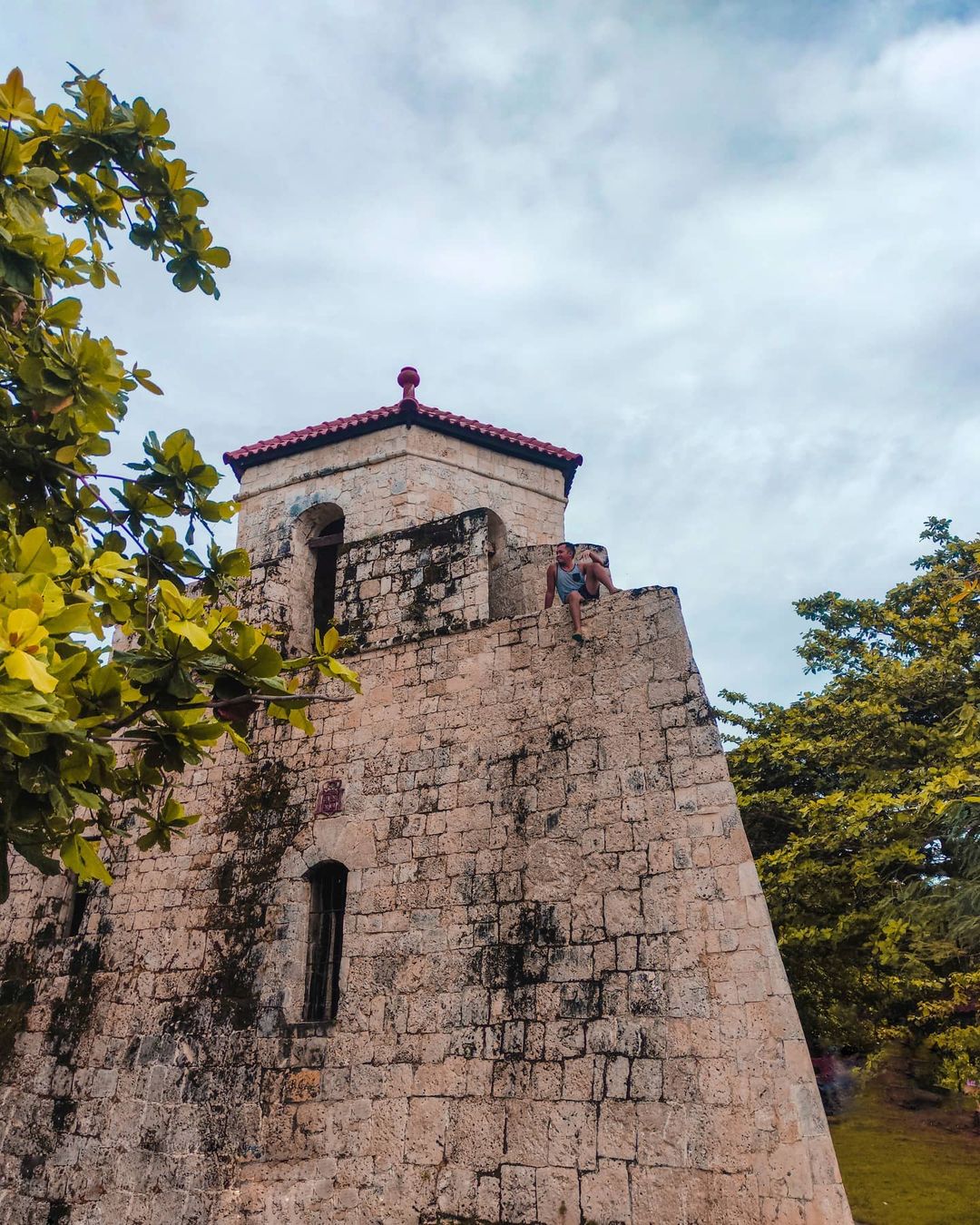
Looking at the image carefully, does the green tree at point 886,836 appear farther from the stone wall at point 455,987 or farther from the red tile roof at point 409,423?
the red tile roof at point 409,423

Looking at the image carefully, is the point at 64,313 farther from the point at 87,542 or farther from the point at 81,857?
the point at 81,857

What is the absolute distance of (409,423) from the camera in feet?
31.8

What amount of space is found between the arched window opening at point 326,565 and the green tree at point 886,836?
17.2ft

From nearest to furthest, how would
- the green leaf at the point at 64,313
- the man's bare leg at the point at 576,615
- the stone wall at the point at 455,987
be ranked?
the green leaf at the point at 64,313 → the stone wall at the point at 455,987 → the man's bare leg at the point at 576,615

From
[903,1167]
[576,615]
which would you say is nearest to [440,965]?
[576,615]

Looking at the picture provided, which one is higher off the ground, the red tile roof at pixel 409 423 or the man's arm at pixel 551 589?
the red tile roof at pixel 409 423

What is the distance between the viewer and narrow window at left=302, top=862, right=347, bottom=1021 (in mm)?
6617

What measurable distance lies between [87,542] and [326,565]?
5.56 metres

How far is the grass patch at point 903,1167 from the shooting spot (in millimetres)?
9266

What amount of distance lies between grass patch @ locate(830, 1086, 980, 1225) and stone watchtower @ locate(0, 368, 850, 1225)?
20.2ft

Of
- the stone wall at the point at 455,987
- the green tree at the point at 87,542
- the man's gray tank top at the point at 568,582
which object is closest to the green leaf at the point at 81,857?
the green tree at the point at 87,542

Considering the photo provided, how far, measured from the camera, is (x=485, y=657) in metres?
6.96

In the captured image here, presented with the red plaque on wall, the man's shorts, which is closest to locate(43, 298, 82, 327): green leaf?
the man's shorts

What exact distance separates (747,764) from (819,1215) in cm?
663
